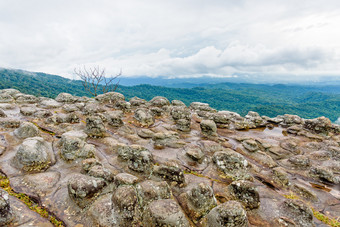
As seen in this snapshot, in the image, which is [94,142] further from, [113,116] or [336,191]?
[336,191]

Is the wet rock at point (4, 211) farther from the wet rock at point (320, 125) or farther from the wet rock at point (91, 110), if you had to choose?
the wet rock at point (320, 125)

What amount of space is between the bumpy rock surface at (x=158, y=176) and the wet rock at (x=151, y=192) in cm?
3

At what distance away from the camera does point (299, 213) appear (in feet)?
22.0

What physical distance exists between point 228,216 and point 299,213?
345cm

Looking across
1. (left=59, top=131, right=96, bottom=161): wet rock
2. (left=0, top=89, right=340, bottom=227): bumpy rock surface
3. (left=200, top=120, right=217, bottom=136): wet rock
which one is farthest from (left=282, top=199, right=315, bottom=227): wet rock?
(left=59, top=131, right=96, bottom=161): wet rock

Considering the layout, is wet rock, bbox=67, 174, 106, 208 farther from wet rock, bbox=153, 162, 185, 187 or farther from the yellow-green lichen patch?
wet rock, bbox=153, 162, 185, 187

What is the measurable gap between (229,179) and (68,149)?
29.1ft

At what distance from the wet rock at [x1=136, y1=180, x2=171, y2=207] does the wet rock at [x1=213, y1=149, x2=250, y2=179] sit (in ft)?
13.1

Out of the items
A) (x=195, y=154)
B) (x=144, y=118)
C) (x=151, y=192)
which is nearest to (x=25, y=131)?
(x=144, y=118)

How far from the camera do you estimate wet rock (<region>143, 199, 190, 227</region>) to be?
17.5 ft

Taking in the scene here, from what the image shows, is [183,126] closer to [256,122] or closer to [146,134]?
[146,134]

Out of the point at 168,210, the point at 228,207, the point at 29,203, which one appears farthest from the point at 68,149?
the point at 228,207

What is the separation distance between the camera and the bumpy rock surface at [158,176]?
231 inches

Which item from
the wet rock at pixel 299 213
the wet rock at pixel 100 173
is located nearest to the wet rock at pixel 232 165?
the wet rock at pixel 299 213
